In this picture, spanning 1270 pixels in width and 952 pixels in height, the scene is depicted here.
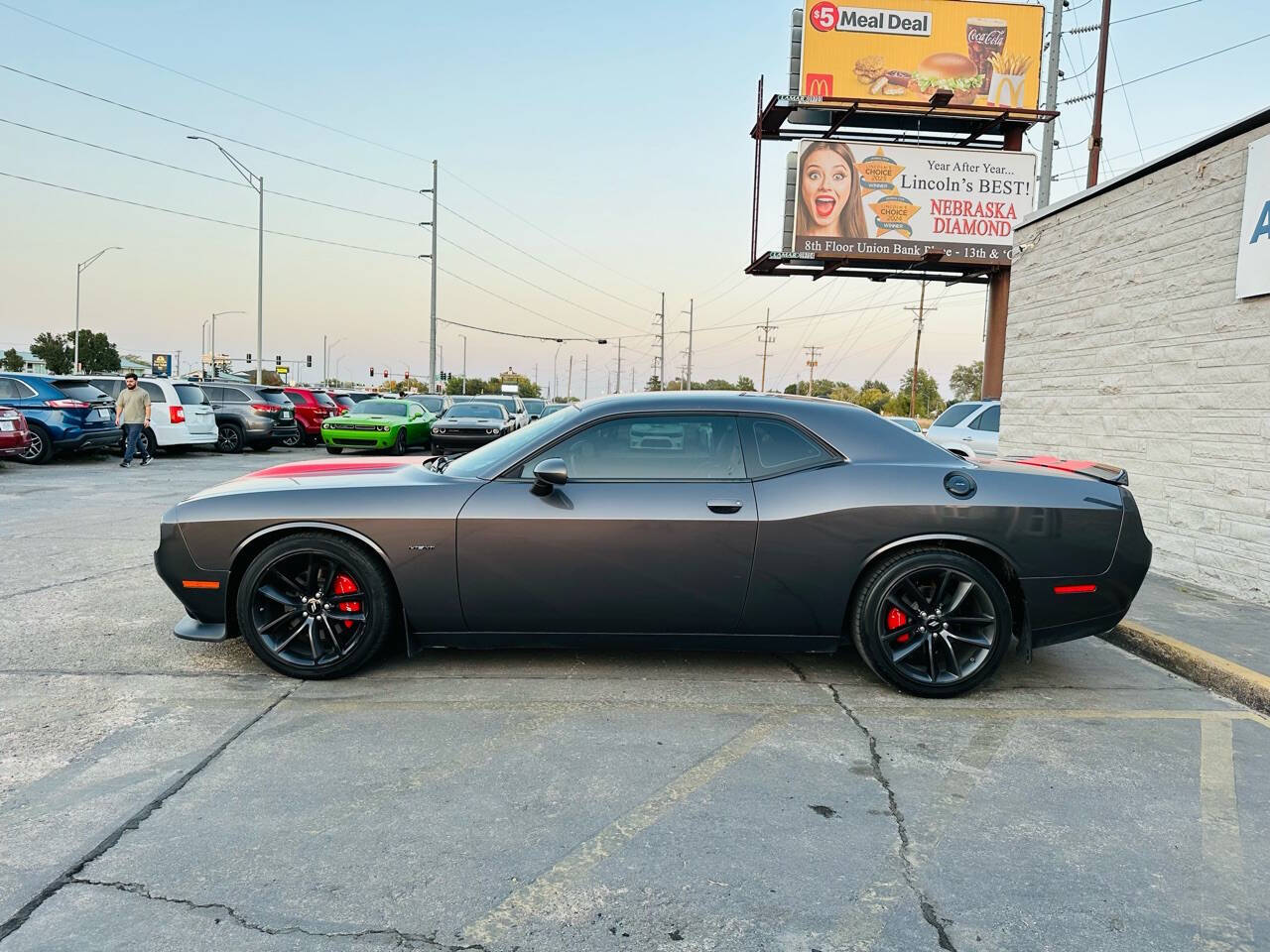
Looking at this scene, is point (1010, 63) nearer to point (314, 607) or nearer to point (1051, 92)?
point (1051, 92)

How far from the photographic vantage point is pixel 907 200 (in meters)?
23.4

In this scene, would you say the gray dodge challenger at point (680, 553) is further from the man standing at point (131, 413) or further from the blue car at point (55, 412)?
the blue car at point (55, 412)

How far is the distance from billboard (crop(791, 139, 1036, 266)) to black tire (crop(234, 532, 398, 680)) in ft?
67.9

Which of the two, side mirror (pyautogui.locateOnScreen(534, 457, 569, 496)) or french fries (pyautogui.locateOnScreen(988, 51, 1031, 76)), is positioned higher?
french fries (pyautogui.locateOnScreen(988, 51, 1031, 76))

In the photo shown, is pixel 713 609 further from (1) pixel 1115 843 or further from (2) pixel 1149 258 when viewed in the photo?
(2) pixel 1149 258

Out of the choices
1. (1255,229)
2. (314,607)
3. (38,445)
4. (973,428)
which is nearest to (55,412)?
(38,445)

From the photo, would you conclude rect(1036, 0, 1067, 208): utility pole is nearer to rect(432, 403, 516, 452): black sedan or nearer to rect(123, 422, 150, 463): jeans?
rect(432, 403, 516, 452): black sedan

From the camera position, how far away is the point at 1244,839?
2.89 m

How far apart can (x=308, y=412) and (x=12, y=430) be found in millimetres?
10258

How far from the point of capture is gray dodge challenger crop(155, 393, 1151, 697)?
13.6 feet

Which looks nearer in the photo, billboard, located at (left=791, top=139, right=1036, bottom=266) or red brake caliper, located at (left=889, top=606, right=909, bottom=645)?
red brake caliper, located at (left=889, top=606, right=909, bottom=645)

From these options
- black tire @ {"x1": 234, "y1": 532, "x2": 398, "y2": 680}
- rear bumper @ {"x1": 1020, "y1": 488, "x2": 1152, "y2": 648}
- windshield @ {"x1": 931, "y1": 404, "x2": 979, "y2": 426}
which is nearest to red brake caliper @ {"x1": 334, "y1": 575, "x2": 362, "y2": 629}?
black tire @ {"x1": 234, "y1": 532, "x2": 398, "y2": 680}

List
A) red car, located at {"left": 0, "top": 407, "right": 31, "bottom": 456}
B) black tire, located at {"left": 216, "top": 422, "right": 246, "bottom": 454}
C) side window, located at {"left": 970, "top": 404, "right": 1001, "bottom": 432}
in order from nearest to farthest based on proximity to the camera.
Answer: side window, located at {"left": 970, "top": 404, "right": 1001, "bottom": 432} < red car, located at {"left": 0, "top": 407, "right": 31, "bottom": 456} < black tire, located at {"left": 216, "top": 422, "right": 246, "bottom": 454}

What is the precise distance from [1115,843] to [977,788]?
0.49 metres
